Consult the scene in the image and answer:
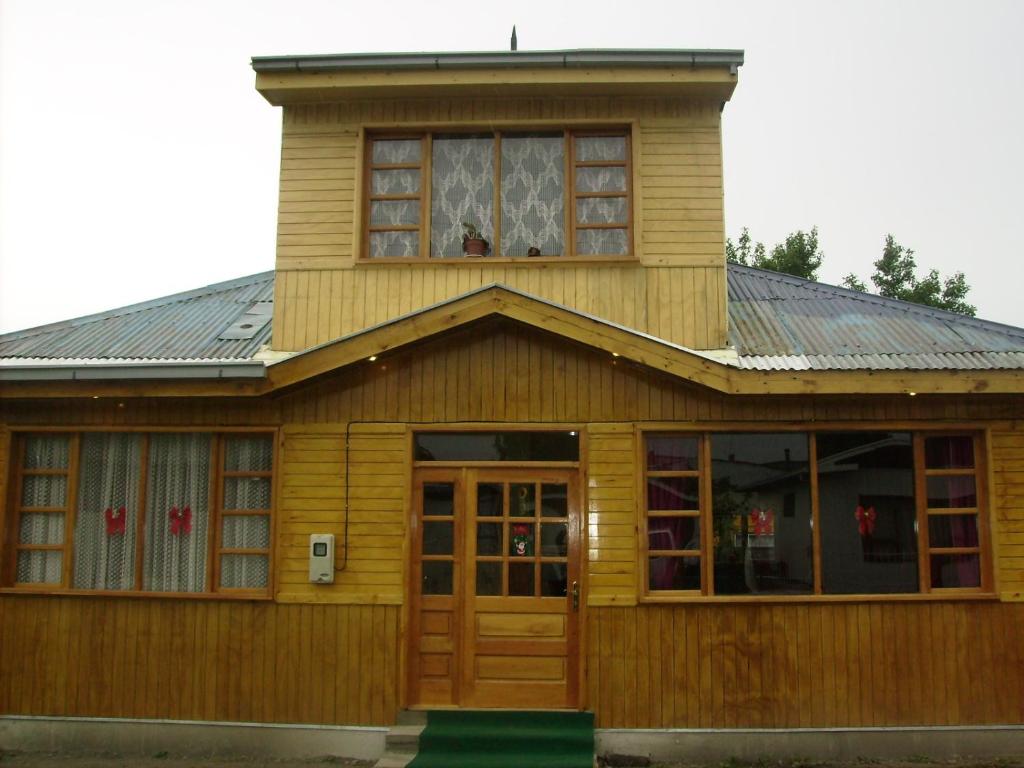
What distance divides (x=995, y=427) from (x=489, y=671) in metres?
5.06

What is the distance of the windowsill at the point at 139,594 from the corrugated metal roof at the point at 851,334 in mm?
4910

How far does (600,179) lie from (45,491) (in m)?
6.21

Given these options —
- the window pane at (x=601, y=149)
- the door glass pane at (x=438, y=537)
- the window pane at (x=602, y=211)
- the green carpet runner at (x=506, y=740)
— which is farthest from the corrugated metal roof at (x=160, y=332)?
the green carpet runner at (x=506, y=740)

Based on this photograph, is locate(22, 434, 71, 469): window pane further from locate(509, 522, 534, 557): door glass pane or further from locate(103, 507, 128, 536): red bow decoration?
locate(509, 522, 534, 557): door glass pane

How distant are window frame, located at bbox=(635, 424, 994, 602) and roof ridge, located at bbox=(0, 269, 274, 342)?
5.60 metres

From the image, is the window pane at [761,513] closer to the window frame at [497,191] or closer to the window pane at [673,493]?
the window pane at [673,493]

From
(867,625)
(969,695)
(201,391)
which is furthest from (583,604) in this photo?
(201,391)

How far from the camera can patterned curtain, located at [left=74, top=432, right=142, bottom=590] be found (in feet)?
25.4

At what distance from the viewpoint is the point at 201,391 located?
24.2 feet

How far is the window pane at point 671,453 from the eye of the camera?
755cm

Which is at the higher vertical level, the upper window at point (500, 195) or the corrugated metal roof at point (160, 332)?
the upper window at point (500, 195)

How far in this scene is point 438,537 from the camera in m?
7.57

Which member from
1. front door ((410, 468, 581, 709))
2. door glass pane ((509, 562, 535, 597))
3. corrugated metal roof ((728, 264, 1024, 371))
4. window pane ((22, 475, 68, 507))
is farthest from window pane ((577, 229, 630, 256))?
window pane ((22, 475, 68, 507))

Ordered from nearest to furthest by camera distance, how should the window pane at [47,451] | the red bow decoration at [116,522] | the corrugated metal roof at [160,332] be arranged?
the red bow decoration at [116,522]
the window pane at [47,451]
the corrugated metal roof at [160,332]
